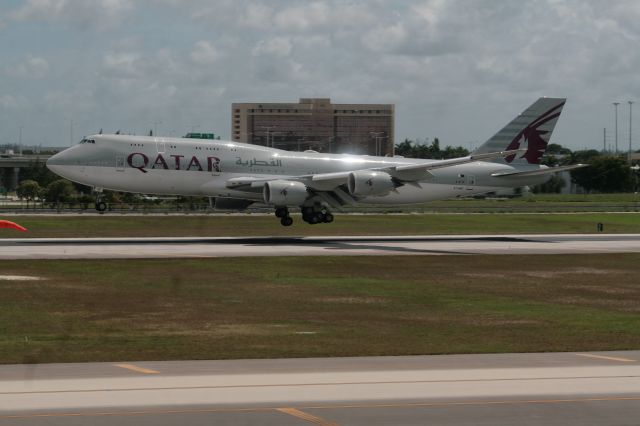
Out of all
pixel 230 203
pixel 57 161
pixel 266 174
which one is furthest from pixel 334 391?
pixel 57 161

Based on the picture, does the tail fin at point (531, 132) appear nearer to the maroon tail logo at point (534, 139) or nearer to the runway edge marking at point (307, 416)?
the maroon tail logo at point (534, 139)

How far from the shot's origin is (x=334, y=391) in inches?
662

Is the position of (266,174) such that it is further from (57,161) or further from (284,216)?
(57,161)

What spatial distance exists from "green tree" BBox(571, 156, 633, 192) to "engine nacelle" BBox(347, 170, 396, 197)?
127 metres

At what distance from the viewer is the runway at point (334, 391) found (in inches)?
584

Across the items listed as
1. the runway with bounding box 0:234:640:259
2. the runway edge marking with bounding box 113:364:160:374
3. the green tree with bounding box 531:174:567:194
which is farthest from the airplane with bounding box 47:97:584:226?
the green tree with bounding box 531:174:567:194

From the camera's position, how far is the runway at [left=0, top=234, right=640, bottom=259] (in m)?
48.6

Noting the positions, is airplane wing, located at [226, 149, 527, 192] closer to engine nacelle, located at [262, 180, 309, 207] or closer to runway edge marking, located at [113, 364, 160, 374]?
engine nacelle, located at [262, 180, 309, 207]

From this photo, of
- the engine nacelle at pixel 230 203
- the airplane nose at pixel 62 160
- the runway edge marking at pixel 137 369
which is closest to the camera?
the runway edge marking at pixel 137 369

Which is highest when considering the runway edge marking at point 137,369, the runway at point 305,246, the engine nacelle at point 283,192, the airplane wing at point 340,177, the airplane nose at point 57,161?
the airplane nose at point 57,161

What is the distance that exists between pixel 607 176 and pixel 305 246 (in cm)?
13835

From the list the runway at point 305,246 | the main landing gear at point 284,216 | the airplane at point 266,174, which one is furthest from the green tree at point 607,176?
the main landing gear at point 284,216

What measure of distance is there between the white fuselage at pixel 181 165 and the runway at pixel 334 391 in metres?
40.8

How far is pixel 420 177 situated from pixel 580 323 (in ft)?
111
